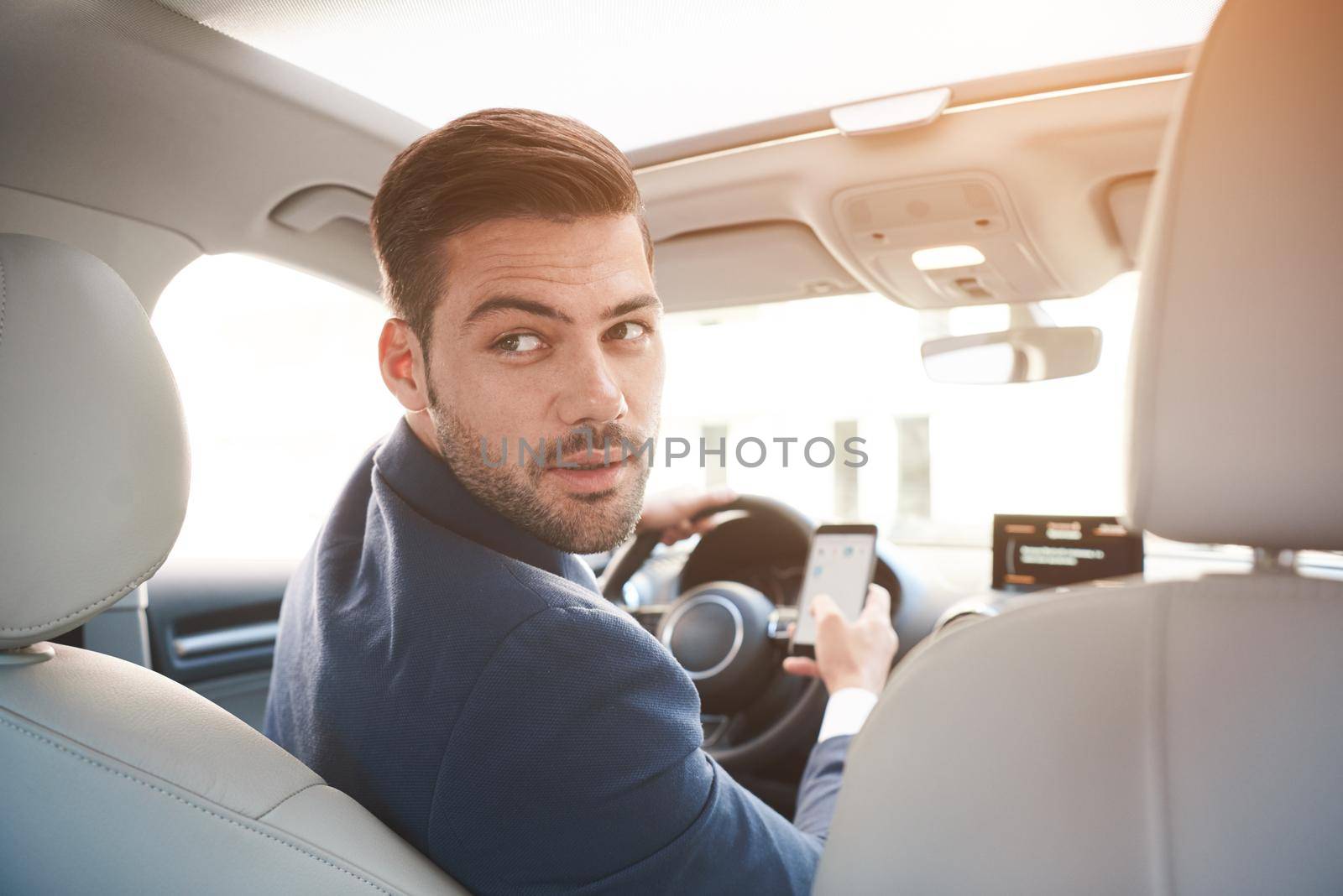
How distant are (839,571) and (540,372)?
998 mm

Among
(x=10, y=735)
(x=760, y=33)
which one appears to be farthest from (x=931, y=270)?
(x=10, y=735)

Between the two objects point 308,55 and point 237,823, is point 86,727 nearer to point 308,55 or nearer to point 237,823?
point 237,823

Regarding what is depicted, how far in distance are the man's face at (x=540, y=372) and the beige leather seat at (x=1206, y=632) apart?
556mm

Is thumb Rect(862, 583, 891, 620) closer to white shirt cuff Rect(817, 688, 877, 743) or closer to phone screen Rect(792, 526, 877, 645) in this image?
phone screen Rect(792, 526, 877, 645)

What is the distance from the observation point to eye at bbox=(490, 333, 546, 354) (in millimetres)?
1342

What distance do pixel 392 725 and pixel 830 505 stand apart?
1.98 m

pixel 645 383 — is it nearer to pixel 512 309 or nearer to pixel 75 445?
pixel 512 309

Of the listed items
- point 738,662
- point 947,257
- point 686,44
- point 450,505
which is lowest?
point 738,662

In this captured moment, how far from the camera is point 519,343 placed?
4.45ft

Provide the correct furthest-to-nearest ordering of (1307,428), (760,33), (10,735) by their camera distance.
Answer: (760,33)
(10,735)
(1307,428)

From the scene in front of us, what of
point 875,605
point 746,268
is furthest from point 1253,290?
point 746,268

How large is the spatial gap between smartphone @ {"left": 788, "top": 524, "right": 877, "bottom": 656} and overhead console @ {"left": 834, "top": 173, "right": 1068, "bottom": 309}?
2.11ft

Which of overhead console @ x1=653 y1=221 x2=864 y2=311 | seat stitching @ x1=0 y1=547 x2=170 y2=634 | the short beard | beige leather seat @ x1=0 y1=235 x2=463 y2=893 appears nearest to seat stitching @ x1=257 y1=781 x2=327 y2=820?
beige leather seat @ x1=0 y1=235 x2=463 y2=893

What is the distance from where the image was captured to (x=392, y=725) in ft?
3.57
